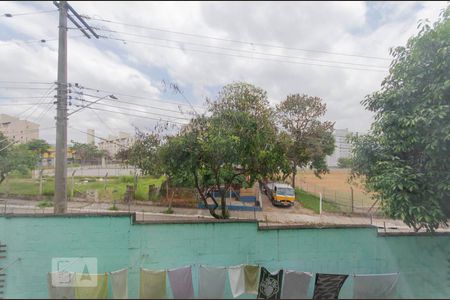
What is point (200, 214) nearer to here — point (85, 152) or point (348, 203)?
point (348, 203)

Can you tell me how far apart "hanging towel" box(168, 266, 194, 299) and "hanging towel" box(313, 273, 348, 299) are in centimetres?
283

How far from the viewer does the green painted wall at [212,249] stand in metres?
5.52

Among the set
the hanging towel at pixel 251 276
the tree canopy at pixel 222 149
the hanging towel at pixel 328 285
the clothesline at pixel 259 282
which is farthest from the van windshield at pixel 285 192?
the hanging towel at pixel 251 276

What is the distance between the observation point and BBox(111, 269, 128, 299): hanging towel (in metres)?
4.90

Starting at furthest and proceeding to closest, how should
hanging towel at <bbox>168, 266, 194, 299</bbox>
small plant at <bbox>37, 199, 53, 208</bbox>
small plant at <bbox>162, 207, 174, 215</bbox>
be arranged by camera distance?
small plant at <bbox>37, 199, 53, 208</bbox>
small plant at <bbox>162, 207, 174, 215</bbox>
hanging towel at <bbox>168, 266, 194, 299</bbox>

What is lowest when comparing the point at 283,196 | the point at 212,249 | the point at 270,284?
the point at 270,284

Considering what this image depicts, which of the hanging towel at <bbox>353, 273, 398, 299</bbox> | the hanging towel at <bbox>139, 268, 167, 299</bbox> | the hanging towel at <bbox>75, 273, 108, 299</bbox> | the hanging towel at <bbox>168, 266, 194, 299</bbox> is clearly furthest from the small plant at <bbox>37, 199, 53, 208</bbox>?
the hanging towel at <bbox>353, 273, 398, 299</bbox>

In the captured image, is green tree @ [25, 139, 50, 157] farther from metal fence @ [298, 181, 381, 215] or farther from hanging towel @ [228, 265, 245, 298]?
hanging towel @ [228, 265, 245, 298]

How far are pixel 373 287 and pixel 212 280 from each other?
362 centimetres

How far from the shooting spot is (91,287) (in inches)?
188

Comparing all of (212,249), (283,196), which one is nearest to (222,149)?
(212,249)

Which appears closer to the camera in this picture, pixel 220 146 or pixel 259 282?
pixel 259 282

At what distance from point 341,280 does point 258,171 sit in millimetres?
5391

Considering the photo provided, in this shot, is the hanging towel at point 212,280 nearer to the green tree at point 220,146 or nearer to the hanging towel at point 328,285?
the hanging towel at point 328,285
